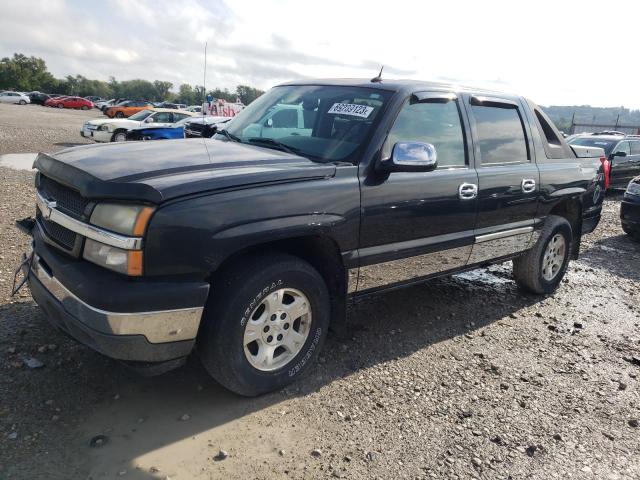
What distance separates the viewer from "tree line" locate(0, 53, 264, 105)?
7856 cm

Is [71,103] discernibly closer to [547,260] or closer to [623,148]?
[623,148]

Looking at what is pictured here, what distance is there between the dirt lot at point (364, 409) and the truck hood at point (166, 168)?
3.96ft

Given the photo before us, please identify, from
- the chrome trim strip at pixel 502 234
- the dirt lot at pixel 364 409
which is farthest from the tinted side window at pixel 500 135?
the dirt lot at pixel 364 409

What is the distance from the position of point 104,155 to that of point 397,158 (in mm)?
1740

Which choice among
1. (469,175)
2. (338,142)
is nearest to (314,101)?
(338,142)

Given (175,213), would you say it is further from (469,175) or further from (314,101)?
(469,175)

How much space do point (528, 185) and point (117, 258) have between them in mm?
3470

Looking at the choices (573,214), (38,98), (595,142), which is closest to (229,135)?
(573,214)

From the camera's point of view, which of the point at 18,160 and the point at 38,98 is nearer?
the point at 18,160

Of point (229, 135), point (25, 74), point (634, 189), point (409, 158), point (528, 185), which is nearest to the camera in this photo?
point (409, 158)

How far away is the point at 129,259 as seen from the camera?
2.50m

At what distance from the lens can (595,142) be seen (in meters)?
13.4

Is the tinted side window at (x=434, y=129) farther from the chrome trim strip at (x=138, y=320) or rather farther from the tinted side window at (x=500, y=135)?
the chrome trim strip at (x=138, y=320)

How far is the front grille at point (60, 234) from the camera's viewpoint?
110 inches
